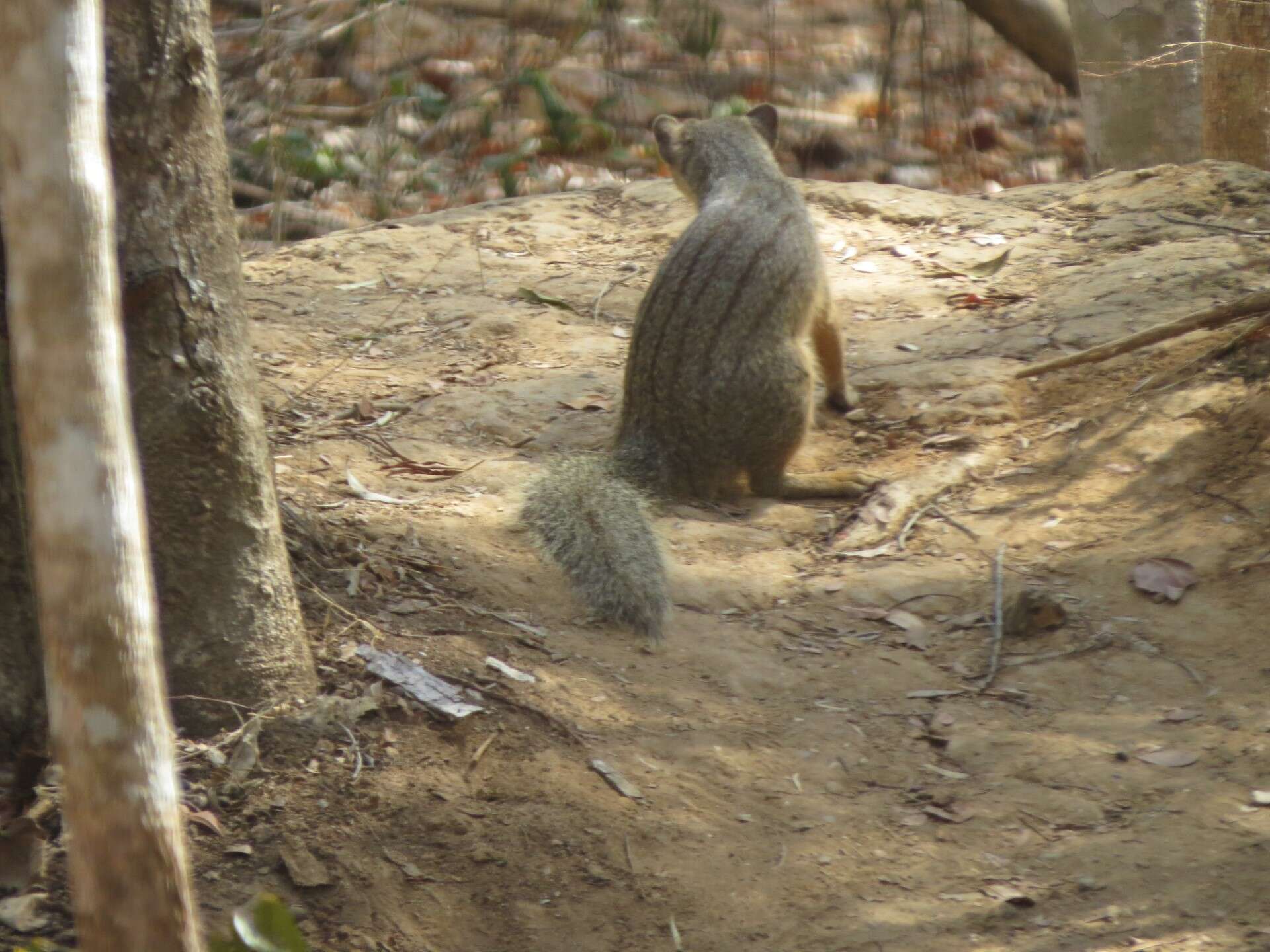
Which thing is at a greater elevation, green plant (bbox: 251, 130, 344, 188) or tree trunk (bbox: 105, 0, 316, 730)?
green plant (bbox: 251, 130, 344, 188)

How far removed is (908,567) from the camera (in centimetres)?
462

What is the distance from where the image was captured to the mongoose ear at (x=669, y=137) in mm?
6434

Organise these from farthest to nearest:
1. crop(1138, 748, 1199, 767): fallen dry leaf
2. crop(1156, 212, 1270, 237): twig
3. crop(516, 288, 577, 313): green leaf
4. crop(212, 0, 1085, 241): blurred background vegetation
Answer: crop(212, 0, 1085, 241): blurred background vegetation < crop(516, 288, 577, 313): green leaf < crop(1156, 212, 1270, 237): twig < crop(1138, 748, 1199, 767): fallen dry leaf

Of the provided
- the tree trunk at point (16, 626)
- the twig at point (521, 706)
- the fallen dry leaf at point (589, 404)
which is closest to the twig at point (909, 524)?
the fallen dry leaf at point (589, 404)

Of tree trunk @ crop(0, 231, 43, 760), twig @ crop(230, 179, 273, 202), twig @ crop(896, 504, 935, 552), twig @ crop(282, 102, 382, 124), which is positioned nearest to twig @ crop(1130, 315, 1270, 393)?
twig @ crop(896, 504, 935, 552)

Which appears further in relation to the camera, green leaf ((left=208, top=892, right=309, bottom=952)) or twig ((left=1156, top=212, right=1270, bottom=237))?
twig ((left=1156, top=212, right=1270, bottom=237))

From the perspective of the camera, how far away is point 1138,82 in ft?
27.3

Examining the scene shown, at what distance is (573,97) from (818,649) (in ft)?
24.0

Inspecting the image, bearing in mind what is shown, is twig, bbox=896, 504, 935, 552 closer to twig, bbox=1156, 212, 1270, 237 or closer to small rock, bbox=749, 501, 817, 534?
small rock, bbox=749, 501, 817, 534

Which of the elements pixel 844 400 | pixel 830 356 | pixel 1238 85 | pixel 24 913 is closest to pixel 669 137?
pixel 830 356

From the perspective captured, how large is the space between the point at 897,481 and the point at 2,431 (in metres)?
3.46

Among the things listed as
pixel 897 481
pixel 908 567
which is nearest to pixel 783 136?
pixel 897 481

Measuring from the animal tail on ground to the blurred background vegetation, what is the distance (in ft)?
16.1

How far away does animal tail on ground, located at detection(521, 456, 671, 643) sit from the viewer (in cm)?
407
